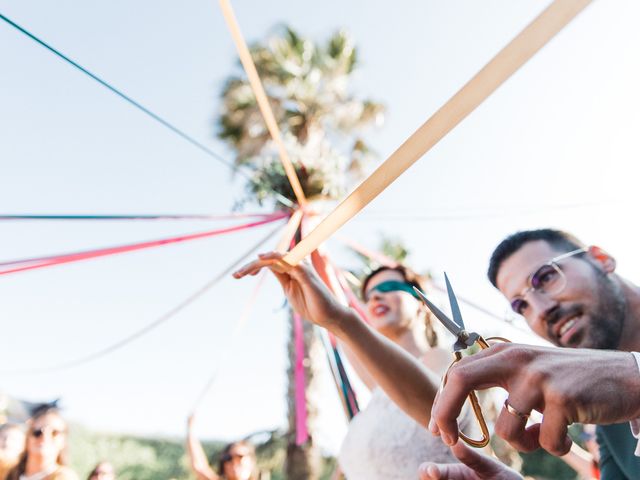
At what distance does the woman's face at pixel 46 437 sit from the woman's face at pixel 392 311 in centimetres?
216

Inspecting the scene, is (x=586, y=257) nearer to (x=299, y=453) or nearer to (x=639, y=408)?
(x=639, y=408)

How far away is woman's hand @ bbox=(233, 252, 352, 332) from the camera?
4.71 ft

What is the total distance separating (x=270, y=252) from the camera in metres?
1.50

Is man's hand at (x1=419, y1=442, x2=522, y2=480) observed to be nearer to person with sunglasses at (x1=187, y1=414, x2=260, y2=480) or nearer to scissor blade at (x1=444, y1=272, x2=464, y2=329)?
scissor blade at (x1=444, y1=272, x2=464, y2=329)

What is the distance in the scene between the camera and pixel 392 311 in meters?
2.26

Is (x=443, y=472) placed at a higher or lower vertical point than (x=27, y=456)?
lower

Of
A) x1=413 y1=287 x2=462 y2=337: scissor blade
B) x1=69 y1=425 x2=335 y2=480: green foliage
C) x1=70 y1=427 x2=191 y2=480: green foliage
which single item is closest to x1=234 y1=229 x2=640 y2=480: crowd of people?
x1=413 y1=287 x2=462 y2=337: scissor blade

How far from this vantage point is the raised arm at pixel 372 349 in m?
1.39

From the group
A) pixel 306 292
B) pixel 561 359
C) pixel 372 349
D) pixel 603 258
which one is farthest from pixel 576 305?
pixel 561 359

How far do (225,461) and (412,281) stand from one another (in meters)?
2.46

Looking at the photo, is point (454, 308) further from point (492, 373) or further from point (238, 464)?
point (238, 464)

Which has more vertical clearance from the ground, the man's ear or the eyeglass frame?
the eyeglass frame

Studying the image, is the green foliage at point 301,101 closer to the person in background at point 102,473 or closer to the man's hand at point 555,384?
the person in background at point 102,473

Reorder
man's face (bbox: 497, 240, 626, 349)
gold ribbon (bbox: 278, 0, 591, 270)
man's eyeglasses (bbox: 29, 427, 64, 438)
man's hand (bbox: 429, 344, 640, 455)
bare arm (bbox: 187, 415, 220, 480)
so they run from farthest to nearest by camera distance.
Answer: bare arm (bbox: 187, 415, 220, 480)
man's eyeglasses (bbox: 29, 427, 64, 438)
man's face (bbox: 497, 240, 626, 349)
gold ribbon (bbox: 278, 0, 591, 270)
man's hand (bbox: 429, 344, 640, 455)
